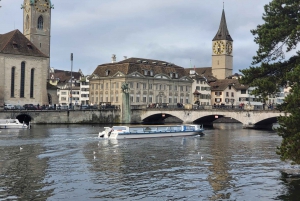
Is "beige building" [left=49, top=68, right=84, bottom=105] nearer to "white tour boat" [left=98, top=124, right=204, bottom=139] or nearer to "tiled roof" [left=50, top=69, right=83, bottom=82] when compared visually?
"tiled roof" [left=50, top=69, right=83, bottom=82]

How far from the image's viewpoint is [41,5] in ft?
357

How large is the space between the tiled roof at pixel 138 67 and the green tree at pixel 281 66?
7850 centimetres

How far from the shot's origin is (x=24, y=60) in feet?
287

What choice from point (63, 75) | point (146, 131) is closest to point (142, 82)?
point (63, 75)

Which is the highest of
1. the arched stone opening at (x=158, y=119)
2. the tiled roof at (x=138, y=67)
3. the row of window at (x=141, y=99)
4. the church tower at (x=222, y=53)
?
the church tower at (x=222, y=53)

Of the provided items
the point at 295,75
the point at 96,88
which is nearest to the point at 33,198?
the point at 295,75

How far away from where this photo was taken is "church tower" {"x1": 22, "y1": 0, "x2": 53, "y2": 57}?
10738cm

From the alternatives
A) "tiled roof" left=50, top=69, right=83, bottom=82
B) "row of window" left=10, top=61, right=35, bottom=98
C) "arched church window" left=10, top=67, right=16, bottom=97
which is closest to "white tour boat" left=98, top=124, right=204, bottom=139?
"arched church window" left=10, top=67, right=16, bottom=97

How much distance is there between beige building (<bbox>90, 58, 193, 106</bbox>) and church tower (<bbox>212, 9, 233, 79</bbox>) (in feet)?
117

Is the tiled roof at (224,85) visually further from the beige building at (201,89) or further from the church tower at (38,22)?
the church tower at (38,22)

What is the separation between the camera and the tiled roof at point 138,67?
10406 centimetres

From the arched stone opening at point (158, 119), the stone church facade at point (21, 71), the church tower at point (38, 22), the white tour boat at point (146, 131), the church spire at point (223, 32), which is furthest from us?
the church spire at point (223, 32)

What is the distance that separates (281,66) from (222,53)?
128536mm

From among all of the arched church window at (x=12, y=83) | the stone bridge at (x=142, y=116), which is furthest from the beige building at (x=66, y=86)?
the stone bridge at (x=142, y=116)
